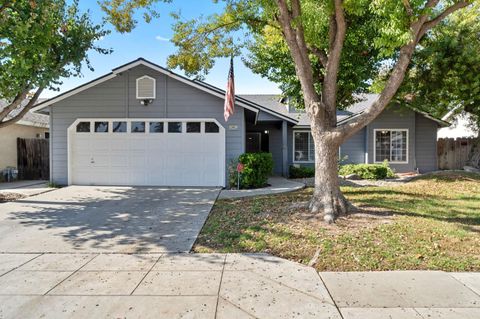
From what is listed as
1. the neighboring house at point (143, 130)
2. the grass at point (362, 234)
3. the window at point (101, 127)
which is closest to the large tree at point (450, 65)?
the grass at point (362, 234)

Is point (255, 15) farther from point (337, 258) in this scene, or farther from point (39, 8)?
point (337, 258)

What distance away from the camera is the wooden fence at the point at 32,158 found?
1510 cm

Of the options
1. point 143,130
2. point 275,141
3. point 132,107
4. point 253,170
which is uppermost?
point 132,107

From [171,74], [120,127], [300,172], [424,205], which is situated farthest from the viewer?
[300,172]

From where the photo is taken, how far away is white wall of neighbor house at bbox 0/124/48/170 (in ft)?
46.6

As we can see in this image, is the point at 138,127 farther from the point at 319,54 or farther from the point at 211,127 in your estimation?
the point at 319,54

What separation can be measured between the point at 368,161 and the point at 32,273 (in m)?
16.0

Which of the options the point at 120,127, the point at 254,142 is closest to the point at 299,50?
the point at 120,127

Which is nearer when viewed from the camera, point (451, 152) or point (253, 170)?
point (253, 170)

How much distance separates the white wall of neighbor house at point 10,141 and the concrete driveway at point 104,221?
224 inches

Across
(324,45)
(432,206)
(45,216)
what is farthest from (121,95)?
(432,206)

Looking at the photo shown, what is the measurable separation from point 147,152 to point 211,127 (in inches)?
103

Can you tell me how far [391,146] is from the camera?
1711 centimetres

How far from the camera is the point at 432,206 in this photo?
318 inches
